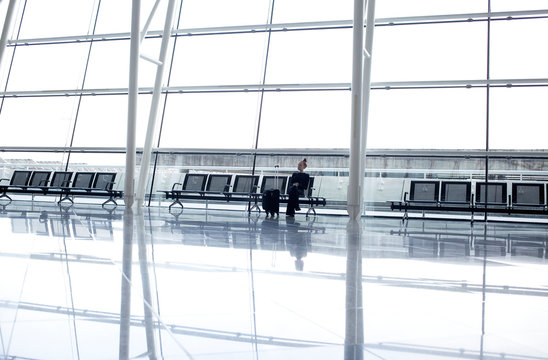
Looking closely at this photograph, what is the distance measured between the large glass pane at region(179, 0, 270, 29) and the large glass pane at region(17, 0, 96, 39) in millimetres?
2907

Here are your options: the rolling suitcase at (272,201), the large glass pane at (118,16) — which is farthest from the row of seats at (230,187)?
the large glass pane at (118,16)

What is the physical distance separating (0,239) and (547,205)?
30.7 feet

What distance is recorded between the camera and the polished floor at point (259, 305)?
1520 mm

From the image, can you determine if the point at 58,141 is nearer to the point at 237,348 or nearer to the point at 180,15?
the point at 180,15

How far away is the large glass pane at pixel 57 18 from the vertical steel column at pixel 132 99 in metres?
5.08

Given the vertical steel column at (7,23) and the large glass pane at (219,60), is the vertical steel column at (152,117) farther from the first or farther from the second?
the vertical steel column at (7,23)

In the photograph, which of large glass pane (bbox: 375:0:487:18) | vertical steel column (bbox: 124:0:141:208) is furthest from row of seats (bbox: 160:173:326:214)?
large glass pane (bbox: 375:0:487:18)

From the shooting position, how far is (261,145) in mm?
12820

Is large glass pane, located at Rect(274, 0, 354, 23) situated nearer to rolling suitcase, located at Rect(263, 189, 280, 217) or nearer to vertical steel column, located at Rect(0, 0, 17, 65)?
rolling suitcase, located at Rect(263, 189, 280, 217)

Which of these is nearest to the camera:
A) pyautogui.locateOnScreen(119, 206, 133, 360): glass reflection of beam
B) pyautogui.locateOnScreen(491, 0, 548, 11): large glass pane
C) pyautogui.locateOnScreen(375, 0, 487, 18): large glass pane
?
pyautogui.locateOnScreen(119, 206, 133, 360): glass reflection of beam

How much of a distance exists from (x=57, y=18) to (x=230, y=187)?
7.63 metres

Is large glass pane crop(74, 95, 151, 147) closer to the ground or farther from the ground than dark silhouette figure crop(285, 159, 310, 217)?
farther from the ground

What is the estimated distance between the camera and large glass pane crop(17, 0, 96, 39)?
15.0 metres

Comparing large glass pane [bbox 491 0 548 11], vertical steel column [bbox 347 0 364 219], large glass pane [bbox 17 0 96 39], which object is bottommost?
vertical steel column [bbox 347 0 364 219]
